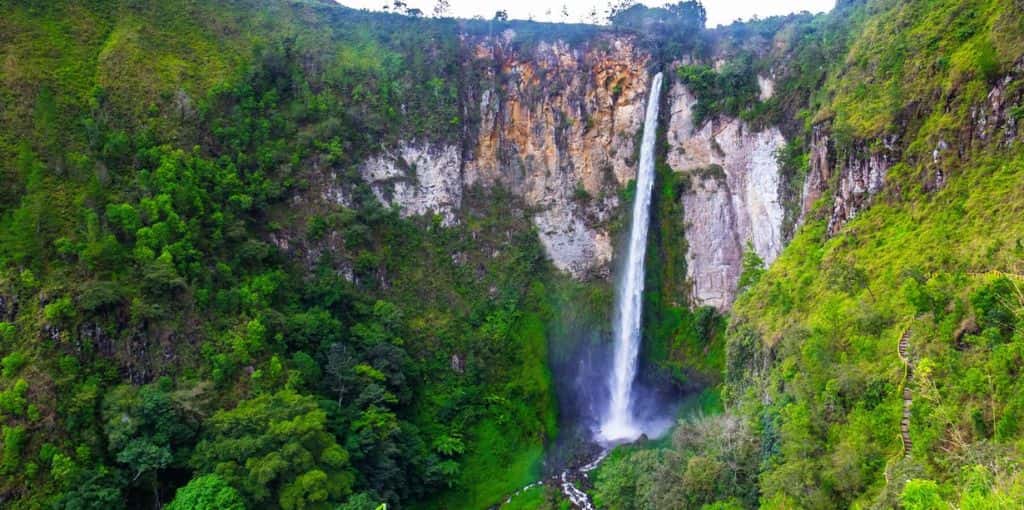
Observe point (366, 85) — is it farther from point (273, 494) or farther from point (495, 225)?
point (273, 494)

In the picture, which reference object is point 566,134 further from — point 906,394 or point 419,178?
point 906,394

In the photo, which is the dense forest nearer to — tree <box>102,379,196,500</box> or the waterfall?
tree <box>102,379,196,500</box>

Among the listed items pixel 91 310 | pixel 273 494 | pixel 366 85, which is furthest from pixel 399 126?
pixel 273 494

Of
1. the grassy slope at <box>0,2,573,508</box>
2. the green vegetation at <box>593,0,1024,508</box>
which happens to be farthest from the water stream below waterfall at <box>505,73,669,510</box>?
the green vegetation at <box>593,0,1024,508</box>

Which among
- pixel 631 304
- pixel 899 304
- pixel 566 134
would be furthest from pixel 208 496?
pixel 566 134

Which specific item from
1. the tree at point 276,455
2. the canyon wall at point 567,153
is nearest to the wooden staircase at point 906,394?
the tree at point 276,455

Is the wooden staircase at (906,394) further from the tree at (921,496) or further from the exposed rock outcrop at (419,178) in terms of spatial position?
the exposed rock outcrop at (419,178)
